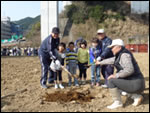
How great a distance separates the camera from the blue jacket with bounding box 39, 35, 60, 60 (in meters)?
4.84

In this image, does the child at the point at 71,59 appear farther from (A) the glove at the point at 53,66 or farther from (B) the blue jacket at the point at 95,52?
(A) the glove at the point at 53,66

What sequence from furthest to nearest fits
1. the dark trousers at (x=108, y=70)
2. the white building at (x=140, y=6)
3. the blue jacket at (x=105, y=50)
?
the white building at (x=140, y=6), the dark trousers at (x=108, y=70), the blue jacket at (x=105, y=50)

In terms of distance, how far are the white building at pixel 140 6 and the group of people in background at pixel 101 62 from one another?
108ft

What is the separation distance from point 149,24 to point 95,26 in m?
9.94

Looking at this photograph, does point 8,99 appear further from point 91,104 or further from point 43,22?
point 43,22

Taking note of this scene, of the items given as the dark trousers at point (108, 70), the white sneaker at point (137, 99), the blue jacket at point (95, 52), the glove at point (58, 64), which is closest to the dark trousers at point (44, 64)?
the glove at point (58, 64)

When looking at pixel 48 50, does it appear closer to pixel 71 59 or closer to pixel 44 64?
pixel 44 64

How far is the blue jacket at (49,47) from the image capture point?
4845 millimetres

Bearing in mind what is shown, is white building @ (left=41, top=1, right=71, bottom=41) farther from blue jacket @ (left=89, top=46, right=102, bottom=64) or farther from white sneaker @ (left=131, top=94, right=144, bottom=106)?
white sneaker @ (left=131, top=94, right=144, bottom=106)

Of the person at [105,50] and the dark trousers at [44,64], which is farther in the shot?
the dark trousers at [44,64]

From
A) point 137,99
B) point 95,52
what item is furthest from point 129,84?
point 95,52

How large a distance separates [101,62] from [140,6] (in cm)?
3504

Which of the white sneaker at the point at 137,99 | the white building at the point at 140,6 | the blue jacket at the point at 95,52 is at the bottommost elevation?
the white sneaker at the point at 137,99

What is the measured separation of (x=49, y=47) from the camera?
4.85 m
